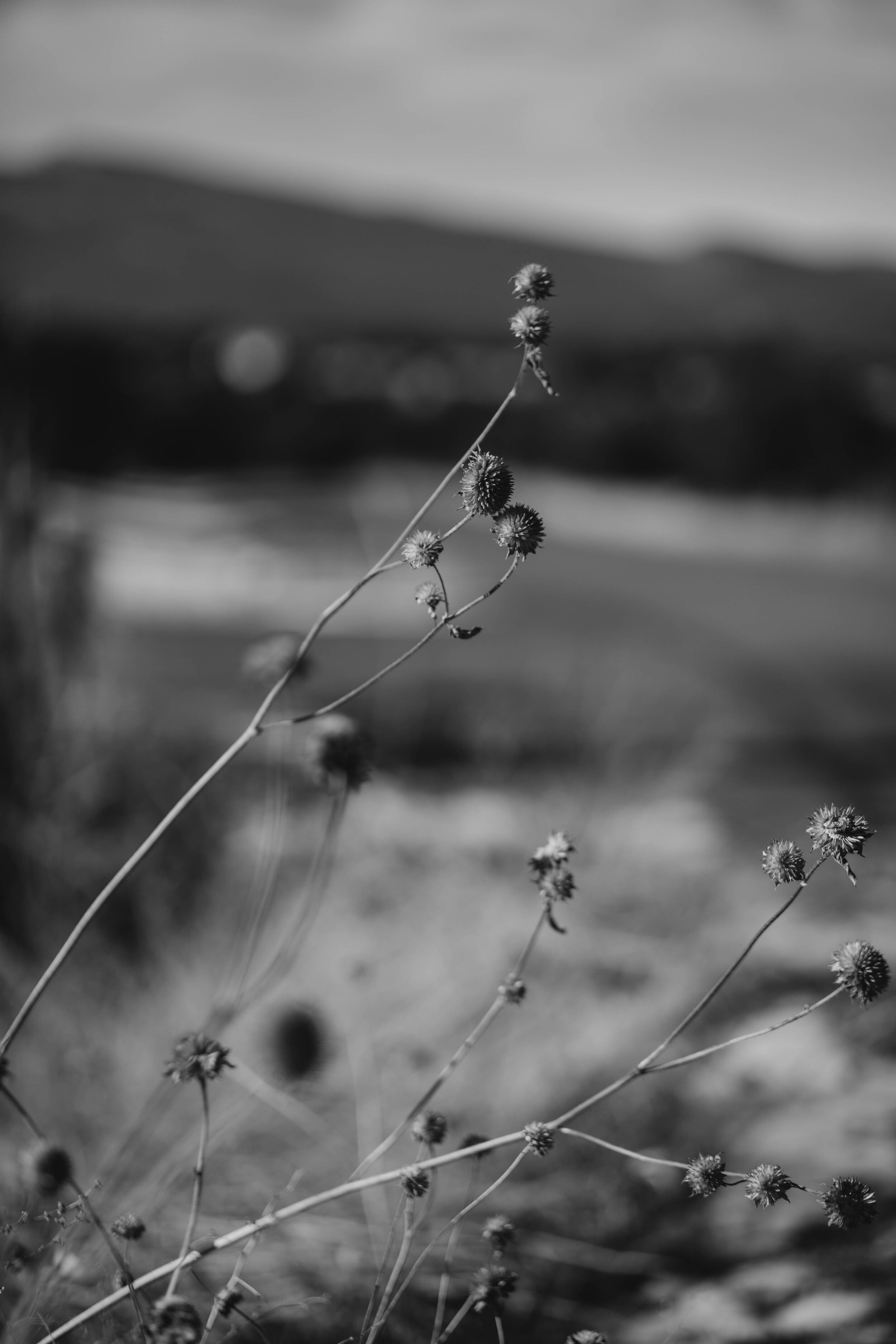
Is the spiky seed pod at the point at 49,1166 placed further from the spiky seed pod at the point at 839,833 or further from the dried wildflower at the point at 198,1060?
the spiky seed pod at the point at 839,833

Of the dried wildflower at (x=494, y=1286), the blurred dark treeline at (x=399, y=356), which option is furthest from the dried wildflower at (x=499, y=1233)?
the blurred dark treeline at (x=399, y=356)

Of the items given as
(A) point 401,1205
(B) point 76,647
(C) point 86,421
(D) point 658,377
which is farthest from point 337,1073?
(D) point 658,377

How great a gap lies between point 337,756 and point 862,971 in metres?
0.49

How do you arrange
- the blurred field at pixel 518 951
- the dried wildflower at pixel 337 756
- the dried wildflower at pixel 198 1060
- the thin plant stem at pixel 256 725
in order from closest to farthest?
1. the thin plant stem at pixel 256 725
2. the dried wildflower at pixel 198 1060
3. the dried wildflower at pixel 337 756
4. the blurred field at pixel 518 951

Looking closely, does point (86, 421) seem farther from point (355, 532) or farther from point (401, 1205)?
point (401, 1205)

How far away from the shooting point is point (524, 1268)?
141 cm

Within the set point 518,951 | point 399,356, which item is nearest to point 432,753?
point 518,951

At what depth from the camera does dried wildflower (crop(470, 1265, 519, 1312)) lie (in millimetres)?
819

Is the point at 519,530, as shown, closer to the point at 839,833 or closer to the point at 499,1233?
the point at 839,833

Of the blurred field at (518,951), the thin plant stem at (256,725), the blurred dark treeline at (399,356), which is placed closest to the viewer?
the thin plant stem at (256,725)

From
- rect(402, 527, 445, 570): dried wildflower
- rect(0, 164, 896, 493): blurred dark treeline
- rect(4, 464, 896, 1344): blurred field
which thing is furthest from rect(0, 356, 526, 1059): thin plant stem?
rect(0, 164, 896, 493): blurred dark treeline

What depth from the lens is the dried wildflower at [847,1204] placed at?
0.71 m

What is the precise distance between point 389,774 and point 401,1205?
1913mm

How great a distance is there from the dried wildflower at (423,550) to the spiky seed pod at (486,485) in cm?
3
